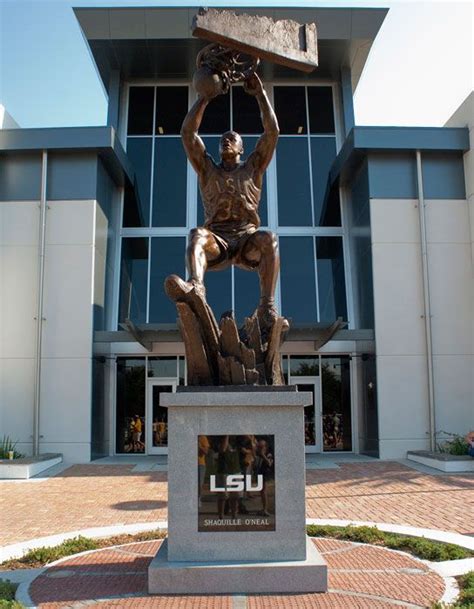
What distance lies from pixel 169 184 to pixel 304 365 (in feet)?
25.7

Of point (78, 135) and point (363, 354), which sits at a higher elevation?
point (78, 135)

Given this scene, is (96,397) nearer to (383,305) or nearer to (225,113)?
(383,305)

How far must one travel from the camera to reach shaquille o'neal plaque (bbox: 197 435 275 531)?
210 inches

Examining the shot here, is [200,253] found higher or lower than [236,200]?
lower

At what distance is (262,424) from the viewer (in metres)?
5.45

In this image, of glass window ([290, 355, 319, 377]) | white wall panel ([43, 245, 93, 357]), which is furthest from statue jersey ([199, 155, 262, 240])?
glass window ([290, 355, 319, 377])

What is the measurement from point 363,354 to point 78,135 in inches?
411

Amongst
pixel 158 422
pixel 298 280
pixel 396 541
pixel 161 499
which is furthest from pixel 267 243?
pixel 298 280

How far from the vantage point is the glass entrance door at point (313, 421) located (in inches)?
744

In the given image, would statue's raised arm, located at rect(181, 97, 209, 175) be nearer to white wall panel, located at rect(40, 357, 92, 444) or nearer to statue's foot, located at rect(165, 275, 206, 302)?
statue's foot, located at rect(165, 275, 206, 302)

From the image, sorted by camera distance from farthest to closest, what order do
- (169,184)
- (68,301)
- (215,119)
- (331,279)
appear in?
(215,119) → (169,184) → (331,279) → (68,301)

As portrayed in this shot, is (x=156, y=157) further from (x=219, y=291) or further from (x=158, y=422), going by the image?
(x=158, y=422)

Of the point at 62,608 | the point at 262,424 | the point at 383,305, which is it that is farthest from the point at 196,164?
the point at 383,305

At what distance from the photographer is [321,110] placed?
74.0ft
